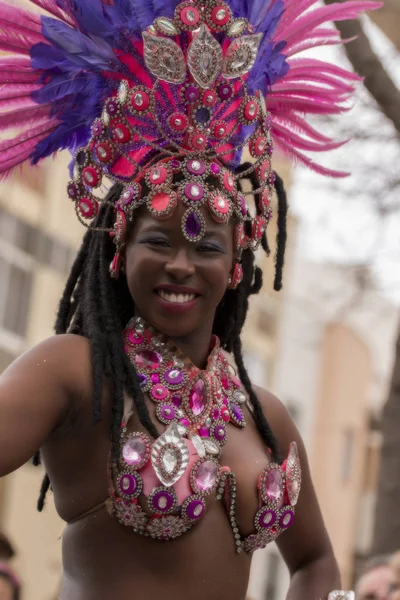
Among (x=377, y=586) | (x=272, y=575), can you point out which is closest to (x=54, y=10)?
(x=377, y=586)

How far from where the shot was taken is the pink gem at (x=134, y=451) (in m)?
3.30

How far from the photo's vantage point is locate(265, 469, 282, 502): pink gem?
3.50 meters

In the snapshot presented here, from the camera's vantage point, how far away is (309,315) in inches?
993

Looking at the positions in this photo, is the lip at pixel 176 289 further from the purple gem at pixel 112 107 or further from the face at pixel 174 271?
the purple gem at pixel 112 107

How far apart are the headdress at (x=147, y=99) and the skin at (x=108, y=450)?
9cm

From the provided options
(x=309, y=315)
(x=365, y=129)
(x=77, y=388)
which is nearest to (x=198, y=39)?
(x=77, y=388)

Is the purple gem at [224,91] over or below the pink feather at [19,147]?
over

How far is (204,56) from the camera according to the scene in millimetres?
3518

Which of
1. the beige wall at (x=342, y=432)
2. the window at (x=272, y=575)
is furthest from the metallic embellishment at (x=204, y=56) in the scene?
the beige wall at (x=342, y=432)

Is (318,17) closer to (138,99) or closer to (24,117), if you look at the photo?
(138,99)

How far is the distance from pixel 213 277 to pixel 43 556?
43.3 feet

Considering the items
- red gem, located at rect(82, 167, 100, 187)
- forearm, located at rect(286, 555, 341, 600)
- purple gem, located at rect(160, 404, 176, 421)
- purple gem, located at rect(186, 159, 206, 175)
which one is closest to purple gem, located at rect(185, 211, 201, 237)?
purple gem, located at rect(186, 159, 206, 175)

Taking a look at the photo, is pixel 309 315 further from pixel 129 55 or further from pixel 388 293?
pixel 129 55

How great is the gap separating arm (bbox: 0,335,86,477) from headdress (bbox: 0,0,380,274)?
41cm
